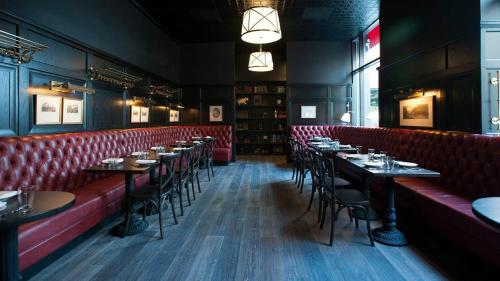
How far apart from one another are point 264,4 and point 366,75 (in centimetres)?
404

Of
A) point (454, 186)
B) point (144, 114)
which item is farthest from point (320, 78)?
point (454, 186)

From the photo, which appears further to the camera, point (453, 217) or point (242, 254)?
point (242, 254)

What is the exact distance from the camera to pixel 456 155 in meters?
3.36

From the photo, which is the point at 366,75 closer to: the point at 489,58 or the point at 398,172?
the point at 489,58

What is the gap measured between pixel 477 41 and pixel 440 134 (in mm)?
1221

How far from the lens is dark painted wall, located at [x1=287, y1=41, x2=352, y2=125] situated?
897 cm

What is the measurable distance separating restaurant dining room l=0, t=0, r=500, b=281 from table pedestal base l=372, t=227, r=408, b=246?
2cm

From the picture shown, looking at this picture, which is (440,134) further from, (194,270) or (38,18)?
(38,18)

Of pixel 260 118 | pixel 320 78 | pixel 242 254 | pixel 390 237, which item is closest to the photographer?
pixel 242 254

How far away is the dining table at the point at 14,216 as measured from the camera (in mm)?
1593

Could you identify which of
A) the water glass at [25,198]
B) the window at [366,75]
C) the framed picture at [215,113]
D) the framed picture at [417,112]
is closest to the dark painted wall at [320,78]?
the window at [366,75]

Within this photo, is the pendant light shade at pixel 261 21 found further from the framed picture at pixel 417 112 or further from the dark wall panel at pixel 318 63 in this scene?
the dark wall panel at pixel 318 63

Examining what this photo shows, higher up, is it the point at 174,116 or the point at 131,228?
the point at 174,116

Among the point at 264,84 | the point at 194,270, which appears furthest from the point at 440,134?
the point at 264,84
